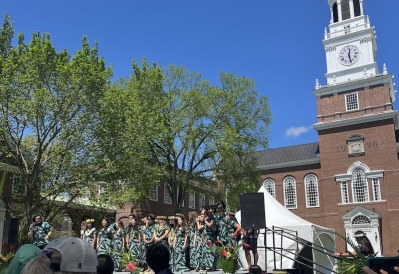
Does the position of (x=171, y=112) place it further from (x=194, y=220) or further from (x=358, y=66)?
(x=358, y=66)

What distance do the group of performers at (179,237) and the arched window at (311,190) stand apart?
3257 centimetres

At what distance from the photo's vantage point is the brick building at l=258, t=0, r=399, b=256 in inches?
1439

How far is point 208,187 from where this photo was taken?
1391 inches

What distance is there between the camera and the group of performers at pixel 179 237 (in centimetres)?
1123

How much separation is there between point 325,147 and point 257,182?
12.3 metres

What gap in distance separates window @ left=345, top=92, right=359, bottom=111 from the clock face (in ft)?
10.8

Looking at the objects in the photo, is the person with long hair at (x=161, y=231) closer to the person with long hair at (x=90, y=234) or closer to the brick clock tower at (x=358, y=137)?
the person with long hair at (x=90, y=234)

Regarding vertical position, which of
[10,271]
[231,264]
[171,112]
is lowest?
[231,264]

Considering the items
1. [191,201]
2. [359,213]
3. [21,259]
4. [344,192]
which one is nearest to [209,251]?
[21,259]

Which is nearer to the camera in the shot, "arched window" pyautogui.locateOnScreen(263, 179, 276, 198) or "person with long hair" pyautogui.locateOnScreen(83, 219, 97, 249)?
"person with long hair" pyautogui.locateOnScreen(83, 219, 97, 249)

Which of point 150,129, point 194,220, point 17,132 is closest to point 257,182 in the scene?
point 150,129

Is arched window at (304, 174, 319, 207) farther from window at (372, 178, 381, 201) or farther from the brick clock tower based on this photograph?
window at (372, 178, 381, 201)

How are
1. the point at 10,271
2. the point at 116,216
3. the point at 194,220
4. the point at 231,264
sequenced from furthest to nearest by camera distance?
the point at 116,216 → the point at 194,220 → the point at 231,264 → the point at 10,271

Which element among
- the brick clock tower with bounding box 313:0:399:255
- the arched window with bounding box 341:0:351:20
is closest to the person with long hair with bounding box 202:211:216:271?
the brick clock tower with bounding box 313:0:399:255
